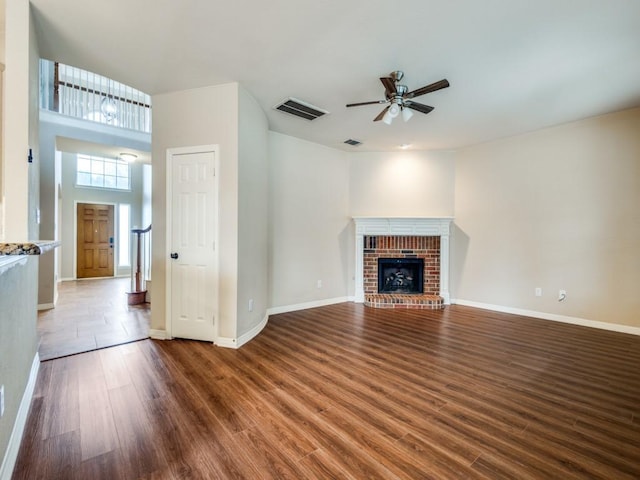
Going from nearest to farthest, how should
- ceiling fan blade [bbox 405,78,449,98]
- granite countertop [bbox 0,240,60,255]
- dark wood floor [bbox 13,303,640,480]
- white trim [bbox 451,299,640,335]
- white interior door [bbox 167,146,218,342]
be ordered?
granite countertop [bbox 0,240,60,255] < dark wood floor [bbox 13,303,640,480] < ceiling fan blade [bbox 405,78,449,98] < white interior door [bbox 167,146,218,342] < white trim [bbox 451,299,640,335]

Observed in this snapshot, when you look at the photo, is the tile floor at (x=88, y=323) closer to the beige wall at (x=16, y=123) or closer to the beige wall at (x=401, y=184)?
the beige wall at (x=16, y=123)

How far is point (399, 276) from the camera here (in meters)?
5.43

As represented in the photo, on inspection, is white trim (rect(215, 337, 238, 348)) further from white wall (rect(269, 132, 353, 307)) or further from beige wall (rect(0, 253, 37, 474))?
beige wall (rect(0, 253, 37, 474))

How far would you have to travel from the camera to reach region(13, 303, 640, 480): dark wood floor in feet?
5.01

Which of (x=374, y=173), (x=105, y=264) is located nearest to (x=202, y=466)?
(x=374, y=173)

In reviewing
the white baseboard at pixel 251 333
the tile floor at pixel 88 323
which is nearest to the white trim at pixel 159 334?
the tile floor at pixel 88 323

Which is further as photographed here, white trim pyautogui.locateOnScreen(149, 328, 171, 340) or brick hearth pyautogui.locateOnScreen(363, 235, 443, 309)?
brick hearth pyautogui.locateOnScreen(363, 235, 443, 309)

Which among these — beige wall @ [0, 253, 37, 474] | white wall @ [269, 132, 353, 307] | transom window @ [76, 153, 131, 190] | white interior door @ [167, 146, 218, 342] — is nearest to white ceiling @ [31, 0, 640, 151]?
white interior door @ [167, 146, 218, 342]

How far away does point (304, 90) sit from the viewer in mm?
3197

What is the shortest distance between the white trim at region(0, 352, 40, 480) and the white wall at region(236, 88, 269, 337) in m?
1.62

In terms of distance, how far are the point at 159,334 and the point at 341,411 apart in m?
2.43

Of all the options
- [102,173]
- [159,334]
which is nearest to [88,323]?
[159,334]

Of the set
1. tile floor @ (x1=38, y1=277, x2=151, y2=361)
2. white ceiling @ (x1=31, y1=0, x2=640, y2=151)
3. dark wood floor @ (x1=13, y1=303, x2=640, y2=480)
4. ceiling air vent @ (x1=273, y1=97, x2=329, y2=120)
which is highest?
white ceiling @ (x1=31, y1=0, x2=640, y2=151)

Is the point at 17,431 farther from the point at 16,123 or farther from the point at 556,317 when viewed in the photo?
the point at 556,317
